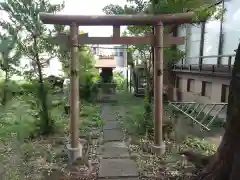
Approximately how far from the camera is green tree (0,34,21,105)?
6.30 m

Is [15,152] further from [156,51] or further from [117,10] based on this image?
[117,10]

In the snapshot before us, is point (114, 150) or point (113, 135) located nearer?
point (114, 150)

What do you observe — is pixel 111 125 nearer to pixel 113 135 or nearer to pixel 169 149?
pixel 113 135

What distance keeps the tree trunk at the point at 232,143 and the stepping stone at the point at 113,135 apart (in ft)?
10.9

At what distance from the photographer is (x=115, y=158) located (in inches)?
192

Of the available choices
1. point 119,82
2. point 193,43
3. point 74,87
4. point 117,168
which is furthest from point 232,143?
point 119,82

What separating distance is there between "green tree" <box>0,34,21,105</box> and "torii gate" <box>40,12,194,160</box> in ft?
7.26

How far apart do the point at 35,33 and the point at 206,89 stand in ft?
21.4

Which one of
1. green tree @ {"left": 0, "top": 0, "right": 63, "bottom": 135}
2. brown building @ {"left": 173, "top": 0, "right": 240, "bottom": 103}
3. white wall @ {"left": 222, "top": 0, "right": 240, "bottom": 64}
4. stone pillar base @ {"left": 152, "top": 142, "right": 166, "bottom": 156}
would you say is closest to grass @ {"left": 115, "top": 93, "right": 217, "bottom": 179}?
stone pillar base @ {"left": 152, "top": 142, "right": 166, "bottom": 156}

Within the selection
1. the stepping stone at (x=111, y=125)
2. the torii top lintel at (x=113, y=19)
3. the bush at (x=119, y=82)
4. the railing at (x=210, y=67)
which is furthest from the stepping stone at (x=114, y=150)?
the bush at (x=119, y=82)

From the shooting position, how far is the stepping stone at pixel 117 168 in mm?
4100

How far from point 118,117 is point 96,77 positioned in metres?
4.41

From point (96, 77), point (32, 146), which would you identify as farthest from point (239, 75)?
point (96, 77)

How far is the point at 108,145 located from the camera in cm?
568
